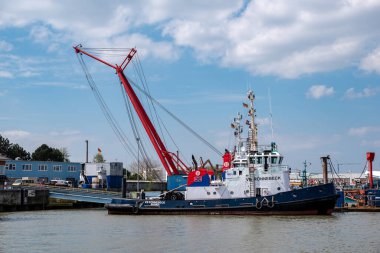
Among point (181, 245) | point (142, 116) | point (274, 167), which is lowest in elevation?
point (181, 245)

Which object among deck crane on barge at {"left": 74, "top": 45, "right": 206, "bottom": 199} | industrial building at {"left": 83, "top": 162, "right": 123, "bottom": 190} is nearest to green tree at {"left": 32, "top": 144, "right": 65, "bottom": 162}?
industrial building at {"left": 83, "top": 162, "right": 123, "bottom": 190}

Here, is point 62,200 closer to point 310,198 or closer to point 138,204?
point 138,204

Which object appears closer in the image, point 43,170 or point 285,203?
point 285,203

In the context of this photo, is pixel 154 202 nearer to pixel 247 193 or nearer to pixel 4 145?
pixel 247 193

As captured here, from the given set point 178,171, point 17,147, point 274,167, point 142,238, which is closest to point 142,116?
point 178,171

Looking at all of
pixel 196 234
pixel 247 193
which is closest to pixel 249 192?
pixel 247 193

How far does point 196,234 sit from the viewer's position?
2755cm

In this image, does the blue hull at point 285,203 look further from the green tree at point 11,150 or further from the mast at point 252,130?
the green tree at point 11,150

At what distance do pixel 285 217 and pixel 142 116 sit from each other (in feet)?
65.0

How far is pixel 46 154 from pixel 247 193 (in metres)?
68.3

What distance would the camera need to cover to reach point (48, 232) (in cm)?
2898

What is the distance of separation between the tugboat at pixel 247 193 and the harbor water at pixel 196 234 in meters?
1.18

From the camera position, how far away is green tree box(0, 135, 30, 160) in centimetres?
9944

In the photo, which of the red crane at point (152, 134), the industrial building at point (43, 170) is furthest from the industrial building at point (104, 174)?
the red crane at point (152, 134)
